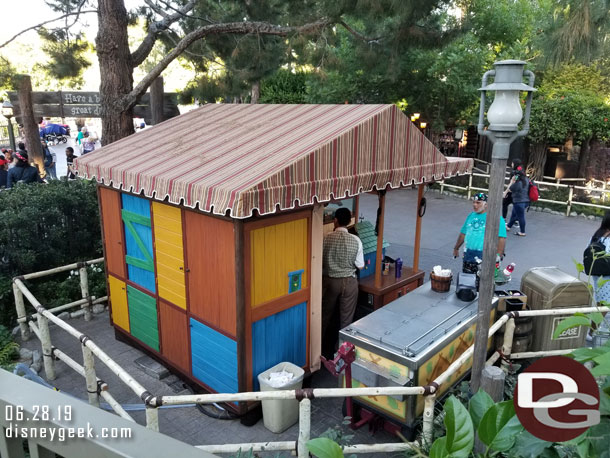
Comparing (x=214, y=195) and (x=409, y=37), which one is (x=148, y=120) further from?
(x=214, y=195)

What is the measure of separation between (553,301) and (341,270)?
2604 mm

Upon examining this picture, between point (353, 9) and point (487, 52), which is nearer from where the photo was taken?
point (353, 9)

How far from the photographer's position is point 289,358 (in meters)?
5.37

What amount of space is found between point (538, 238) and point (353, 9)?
7468 mm

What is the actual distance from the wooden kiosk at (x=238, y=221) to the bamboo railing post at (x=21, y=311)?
50.7 inches

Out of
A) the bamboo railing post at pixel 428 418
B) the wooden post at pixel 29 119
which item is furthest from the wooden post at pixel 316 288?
the wooden post at pixel 29 119

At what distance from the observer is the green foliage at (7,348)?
19.9ft

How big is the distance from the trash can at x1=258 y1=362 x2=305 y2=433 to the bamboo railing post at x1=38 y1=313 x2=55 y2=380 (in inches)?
107

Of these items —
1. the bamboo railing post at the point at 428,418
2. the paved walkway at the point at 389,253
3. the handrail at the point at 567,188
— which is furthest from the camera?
the handrail at the point at 567,188

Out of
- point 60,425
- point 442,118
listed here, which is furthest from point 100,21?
point 442,118

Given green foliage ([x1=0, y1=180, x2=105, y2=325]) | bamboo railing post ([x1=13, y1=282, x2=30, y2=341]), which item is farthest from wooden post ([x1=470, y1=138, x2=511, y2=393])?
green foliage ([x1=0, y1=180, x2=105, y2=325])

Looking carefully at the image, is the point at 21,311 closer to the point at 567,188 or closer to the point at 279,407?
the point at 279,407

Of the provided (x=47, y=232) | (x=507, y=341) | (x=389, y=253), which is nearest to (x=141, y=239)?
(x=47, y=232)

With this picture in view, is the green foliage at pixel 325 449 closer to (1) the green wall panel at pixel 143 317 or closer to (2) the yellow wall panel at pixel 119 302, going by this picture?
(1) the green wall panel at pixel 143 317
